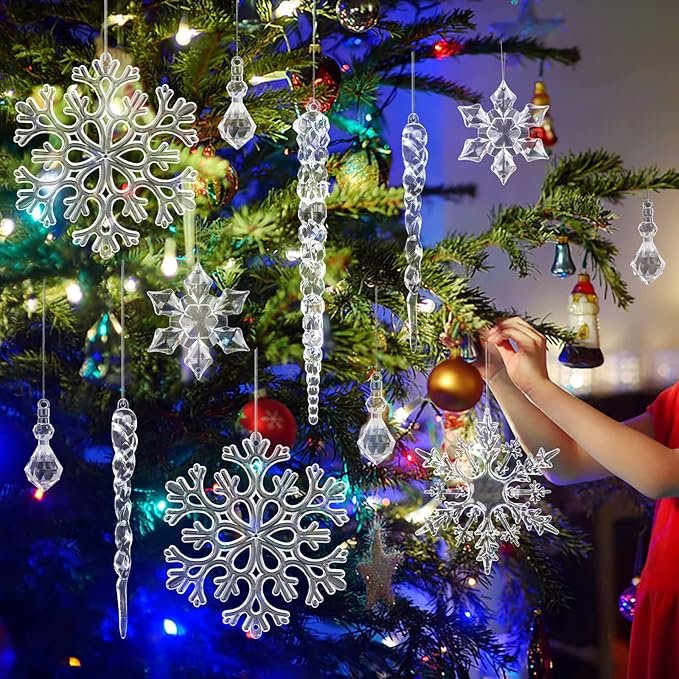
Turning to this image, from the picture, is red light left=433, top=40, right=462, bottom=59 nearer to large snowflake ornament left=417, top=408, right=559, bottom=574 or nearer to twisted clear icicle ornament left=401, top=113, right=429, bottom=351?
twisted clear icicle ornament left=401, top=113, right=429, bottom=351

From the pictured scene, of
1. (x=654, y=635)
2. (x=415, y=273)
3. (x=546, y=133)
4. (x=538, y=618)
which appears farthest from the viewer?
(x=546, y=133)

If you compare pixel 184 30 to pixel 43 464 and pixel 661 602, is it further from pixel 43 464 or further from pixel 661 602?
pixel 661 602

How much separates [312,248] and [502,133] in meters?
0.23

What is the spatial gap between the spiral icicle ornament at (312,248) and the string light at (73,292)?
0.76 ft

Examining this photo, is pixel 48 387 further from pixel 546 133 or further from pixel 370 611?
pixel 546 133

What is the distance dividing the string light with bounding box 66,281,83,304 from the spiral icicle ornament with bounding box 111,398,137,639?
13 centimetres

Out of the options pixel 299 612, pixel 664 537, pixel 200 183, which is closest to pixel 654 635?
pixel 664 537

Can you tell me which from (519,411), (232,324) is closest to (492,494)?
(519,411)

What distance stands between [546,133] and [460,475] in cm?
54

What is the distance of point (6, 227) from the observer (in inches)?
43.2

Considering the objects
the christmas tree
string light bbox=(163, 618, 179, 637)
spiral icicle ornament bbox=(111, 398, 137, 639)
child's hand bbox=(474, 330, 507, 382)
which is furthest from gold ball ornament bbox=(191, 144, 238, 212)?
string light bbox=(163, 618, 179, 637)

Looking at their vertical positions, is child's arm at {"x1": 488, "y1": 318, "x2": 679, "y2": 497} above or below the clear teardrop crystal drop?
below

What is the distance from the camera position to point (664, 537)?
1.21 metres

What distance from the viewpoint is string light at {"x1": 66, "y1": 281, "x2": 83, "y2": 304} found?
3.77 feet
